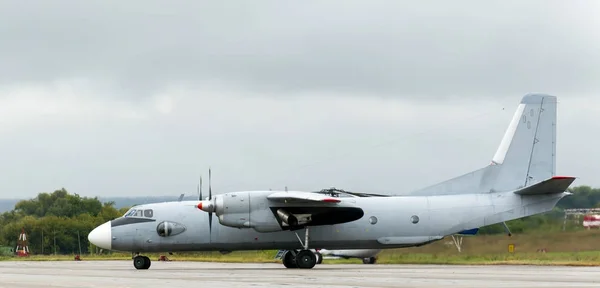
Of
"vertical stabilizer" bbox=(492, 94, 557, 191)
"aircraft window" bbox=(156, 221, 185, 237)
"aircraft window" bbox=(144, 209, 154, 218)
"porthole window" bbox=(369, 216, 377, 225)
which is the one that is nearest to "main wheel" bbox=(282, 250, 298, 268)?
"porthole window" bbox=(369, 216, 377, 225)

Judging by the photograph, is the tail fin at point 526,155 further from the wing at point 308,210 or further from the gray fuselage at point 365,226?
the wing at point 308,210

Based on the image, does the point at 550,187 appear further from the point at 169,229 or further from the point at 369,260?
the point at 169,229

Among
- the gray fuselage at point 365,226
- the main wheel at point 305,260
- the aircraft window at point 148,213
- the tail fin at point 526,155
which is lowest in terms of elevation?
the main wheel at point 305,260

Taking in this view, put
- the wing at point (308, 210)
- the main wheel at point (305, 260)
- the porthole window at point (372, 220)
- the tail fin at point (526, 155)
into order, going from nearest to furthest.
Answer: the wing at point (308, 210) → the main wheel at point (305, 260) → the porthole window at point (372, 220) → the tail fin at point (526, 155)

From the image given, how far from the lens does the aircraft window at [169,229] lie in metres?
36.6

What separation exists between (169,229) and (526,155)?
1453 centimetres

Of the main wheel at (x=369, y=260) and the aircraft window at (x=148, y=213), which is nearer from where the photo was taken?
the aircraft window at (x=148, y=213)

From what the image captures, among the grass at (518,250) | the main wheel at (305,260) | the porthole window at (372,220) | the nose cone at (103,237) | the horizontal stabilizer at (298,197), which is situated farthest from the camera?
the grass at (518,250)

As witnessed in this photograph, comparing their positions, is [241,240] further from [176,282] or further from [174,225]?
[176,282]

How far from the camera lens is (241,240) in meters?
36.8

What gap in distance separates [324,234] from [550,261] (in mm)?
9327

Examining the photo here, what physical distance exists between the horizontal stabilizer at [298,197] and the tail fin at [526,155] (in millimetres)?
5087

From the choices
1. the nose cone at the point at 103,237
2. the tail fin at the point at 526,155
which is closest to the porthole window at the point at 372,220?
the tail fin at the point at 526,155

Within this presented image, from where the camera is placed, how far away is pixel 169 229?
36.6m
